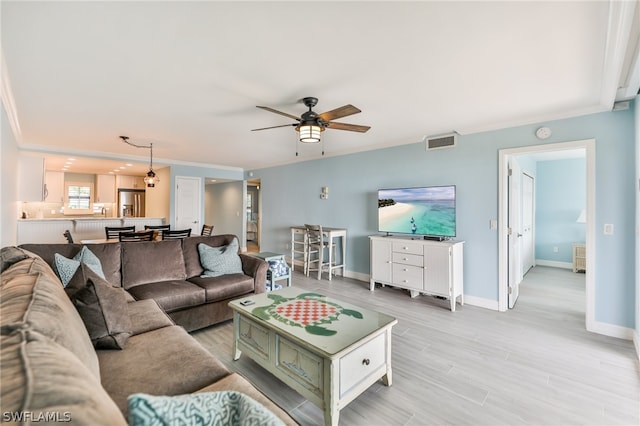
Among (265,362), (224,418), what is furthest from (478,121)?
(224,418)

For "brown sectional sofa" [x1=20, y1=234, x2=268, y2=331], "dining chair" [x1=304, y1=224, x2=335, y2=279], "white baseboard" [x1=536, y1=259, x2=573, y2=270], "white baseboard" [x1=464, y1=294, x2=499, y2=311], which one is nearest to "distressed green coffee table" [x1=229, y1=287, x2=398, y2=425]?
"brown sectional sofa" [x1=20, y1=234, x2=268, y2=331]

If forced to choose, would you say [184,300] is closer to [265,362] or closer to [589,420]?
[265,362]

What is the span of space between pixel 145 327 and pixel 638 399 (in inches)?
139

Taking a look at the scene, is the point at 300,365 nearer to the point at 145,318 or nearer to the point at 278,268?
the point at 145,318

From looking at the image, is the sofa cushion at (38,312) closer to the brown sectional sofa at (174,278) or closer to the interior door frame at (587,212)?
the brown sectional sofa at (174,278)

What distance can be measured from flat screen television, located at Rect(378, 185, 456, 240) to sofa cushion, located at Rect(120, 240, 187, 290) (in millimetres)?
3122

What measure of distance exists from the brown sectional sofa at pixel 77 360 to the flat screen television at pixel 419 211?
329 centimetres

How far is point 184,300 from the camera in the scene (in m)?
2.84

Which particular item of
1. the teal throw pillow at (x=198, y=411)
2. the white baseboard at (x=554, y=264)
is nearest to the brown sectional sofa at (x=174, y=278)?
the teal throw pillow at (x=198, y=411)

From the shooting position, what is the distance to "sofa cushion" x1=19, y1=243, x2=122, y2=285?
2.55 metres

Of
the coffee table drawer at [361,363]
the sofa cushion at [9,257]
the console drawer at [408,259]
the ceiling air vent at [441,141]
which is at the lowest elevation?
the coffee table drawer at [361,363]

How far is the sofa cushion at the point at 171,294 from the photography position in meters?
2.71

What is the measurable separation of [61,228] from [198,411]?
6868mm

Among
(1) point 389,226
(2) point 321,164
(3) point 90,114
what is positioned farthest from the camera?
(2) point 321,164
